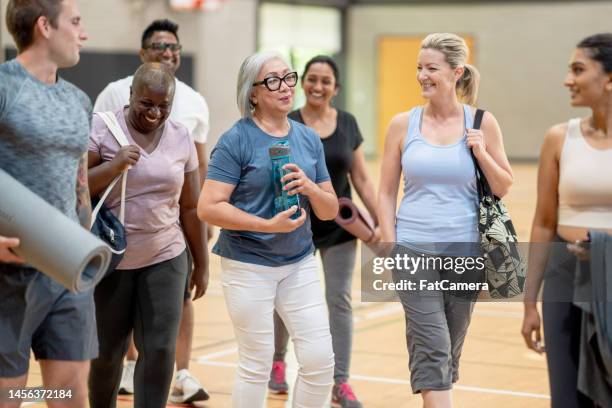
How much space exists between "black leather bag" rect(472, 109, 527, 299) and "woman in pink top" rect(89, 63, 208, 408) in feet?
4.82

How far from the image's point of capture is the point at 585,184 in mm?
3814

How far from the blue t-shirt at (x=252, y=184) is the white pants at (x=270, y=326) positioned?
51 millimetres

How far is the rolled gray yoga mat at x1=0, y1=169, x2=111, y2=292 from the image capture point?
3299 mm

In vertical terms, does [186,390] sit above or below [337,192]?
below

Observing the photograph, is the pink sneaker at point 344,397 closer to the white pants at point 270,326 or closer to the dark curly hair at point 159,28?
the white pants at point 270,326

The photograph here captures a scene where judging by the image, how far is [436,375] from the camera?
4.61 metres

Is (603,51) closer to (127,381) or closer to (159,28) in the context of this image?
(159,28)

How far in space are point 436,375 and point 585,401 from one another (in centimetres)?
96

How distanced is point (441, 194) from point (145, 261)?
57.1 inches

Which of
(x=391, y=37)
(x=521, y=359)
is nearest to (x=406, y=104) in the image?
(x=391, y=37)

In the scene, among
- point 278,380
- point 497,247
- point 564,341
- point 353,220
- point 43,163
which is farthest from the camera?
point 278,380

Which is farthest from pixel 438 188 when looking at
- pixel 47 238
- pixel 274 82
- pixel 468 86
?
pixel 47 238
